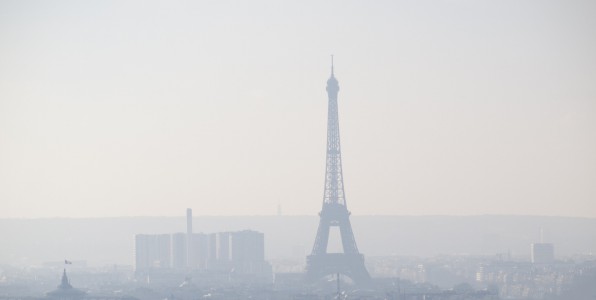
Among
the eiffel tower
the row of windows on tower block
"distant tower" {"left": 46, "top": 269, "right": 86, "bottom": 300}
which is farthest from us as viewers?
the row of windows on tower block

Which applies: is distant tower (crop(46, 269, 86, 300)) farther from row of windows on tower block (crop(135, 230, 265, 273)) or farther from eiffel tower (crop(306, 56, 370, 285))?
row of windows on tower block (crop(135, 230, 265, 273))

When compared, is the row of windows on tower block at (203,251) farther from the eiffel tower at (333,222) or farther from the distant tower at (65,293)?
the distant tower at (65,293)

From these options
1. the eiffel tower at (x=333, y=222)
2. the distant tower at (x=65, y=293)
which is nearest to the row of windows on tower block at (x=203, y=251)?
the eiffel tower at (x=333, y=222)

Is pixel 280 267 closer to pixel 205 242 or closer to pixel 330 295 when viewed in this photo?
pixel 205 242

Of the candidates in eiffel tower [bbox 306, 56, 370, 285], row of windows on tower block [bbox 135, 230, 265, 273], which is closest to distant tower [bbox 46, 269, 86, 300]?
eiffel tower [bbox 306, 56, 370, 285]

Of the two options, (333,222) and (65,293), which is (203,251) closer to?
(333,222)
